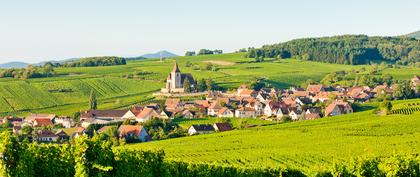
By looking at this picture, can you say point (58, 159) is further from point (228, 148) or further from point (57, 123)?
A: point (57, 123)

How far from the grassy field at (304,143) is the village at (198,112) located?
428 inches

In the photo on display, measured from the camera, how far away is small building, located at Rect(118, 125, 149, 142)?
8019cm

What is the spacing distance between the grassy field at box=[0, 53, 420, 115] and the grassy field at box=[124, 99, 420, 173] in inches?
1781

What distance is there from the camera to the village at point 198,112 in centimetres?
8488

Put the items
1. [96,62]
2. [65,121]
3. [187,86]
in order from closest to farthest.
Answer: [65,121] → [187,86] → [96,62]


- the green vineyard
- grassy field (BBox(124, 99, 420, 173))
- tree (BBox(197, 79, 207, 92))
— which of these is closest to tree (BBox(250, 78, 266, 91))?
tree (BBox(197, 79, 207, 92))

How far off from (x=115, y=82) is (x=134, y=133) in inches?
2652

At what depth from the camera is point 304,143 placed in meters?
66.9

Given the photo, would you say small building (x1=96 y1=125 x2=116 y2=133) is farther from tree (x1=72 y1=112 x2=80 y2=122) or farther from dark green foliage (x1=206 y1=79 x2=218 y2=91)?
dark green foliage (x1=206 y1=79 x2=218 y2=91)

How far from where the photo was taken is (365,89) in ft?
450

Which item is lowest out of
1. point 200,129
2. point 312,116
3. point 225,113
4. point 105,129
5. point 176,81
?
point 225,113

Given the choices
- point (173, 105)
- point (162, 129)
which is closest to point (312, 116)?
point (173, 105)

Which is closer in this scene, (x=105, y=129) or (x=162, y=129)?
(x=162, y=129)

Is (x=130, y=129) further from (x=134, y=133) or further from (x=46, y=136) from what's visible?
(x=46, y=136)
